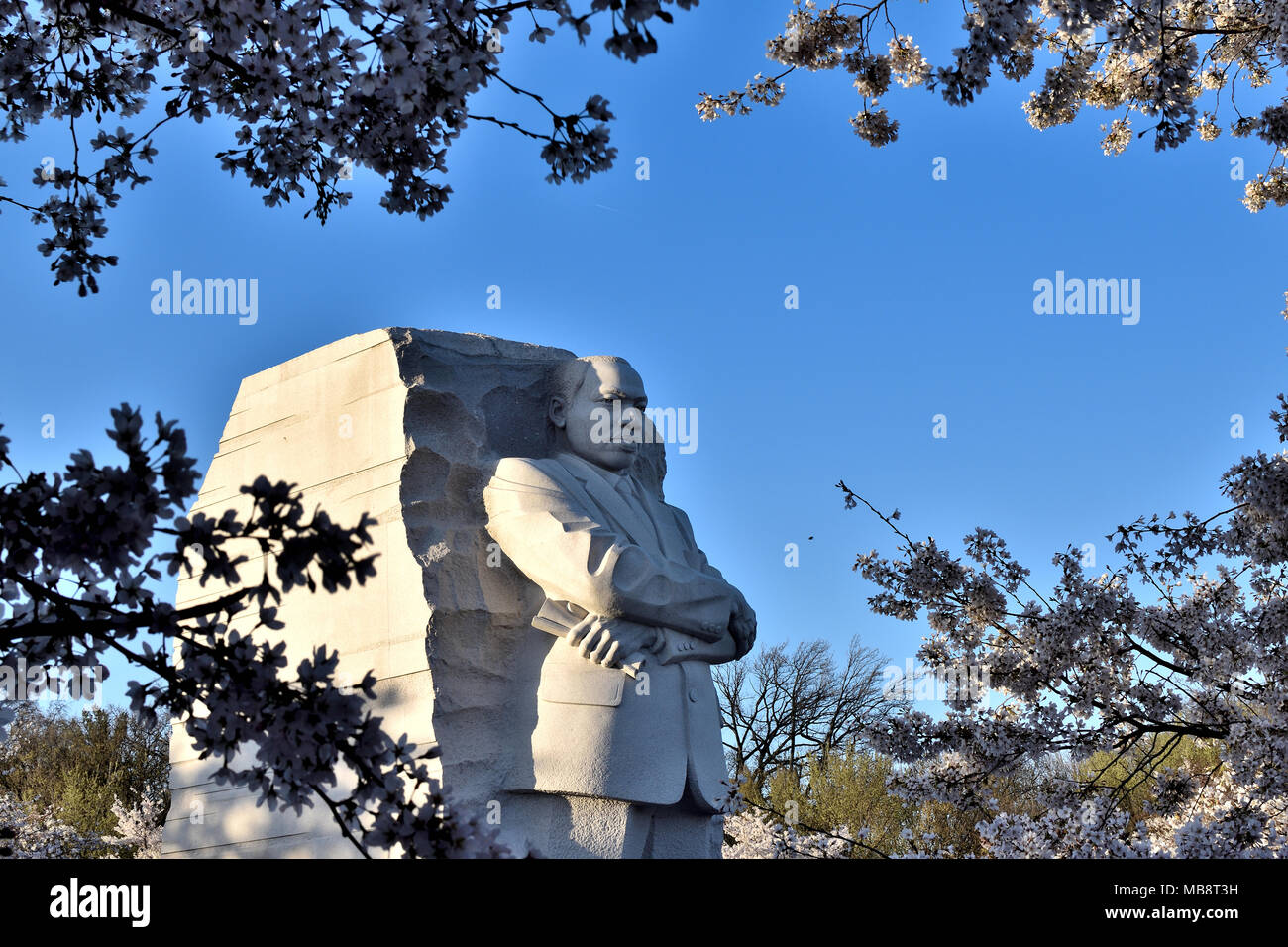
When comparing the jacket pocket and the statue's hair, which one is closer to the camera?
the jacket pocket

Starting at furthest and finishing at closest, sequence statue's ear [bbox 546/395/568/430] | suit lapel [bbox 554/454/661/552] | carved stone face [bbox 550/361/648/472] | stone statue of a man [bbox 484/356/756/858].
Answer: statue's ear [bbox 546/395/568/430]
carved stone face [bbox 550/361/648/472]
suit lapel [bbox 554/454/661/552]
stone statue of a man [bbox 484/356/756/858]

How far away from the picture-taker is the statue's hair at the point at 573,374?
6.20m

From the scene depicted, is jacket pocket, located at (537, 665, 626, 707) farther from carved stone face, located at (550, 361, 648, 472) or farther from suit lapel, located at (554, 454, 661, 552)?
carved stone face, located at (550, 361, 648, 472)

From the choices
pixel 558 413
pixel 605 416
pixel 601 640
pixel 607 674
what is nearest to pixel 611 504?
pixel 605 416

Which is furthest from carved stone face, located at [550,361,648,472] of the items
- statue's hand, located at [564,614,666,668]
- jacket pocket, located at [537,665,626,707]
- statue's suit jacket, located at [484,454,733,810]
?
jacket pocket, located at [537,665,626,707]

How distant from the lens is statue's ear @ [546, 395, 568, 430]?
6230mm

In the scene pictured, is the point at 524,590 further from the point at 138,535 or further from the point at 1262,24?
the point at 1262,24

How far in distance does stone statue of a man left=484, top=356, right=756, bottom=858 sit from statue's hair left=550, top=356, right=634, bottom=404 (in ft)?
1.16

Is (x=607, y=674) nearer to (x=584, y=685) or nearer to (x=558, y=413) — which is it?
(x=584, y=685)

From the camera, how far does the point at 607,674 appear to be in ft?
18.1

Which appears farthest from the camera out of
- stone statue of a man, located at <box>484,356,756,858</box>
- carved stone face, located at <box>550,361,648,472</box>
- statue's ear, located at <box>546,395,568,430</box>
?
statue's ear, located at <box>546,395,568,430</box>

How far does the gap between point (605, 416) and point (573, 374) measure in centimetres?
27
